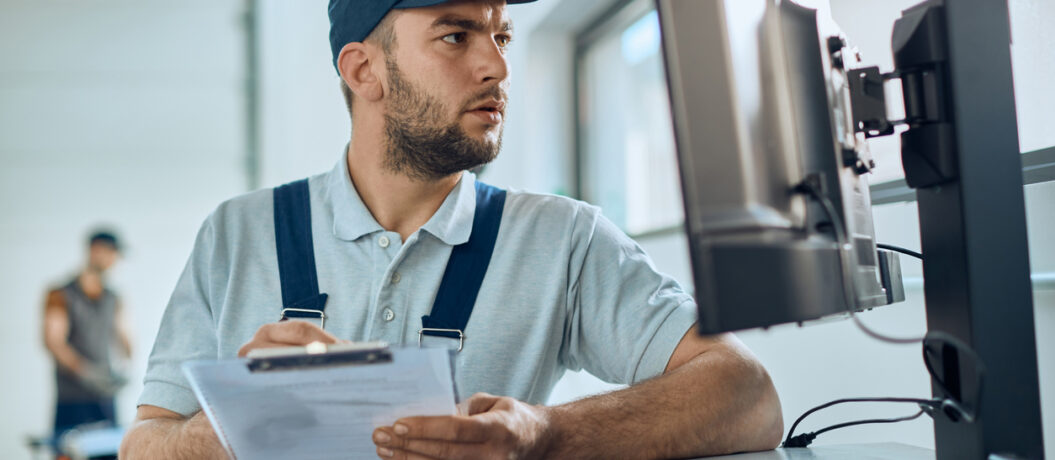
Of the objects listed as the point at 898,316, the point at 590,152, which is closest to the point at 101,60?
the point at 590,152

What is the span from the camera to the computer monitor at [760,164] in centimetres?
52

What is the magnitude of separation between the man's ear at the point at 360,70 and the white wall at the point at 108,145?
4415 mm

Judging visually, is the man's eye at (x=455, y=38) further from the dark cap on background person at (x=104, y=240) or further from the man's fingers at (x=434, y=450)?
the dark cap on background person at (x=104, y=240)

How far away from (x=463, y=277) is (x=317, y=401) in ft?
1.60

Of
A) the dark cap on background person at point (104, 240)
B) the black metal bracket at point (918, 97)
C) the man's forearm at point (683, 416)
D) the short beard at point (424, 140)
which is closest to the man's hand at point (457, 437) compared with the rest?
the man's forearm at point (683, 416)

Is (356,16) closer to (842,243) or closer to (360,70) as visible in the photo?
(360,70)

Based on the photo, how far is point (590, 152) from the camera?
11.6ft

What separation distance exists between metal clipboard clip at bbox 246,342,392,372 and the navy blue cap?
0.75 m

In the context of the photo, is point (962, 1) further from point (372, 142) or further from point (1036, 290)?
point (372, 142)

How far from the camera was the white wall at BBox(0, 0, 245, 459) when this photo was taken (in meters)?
A: 5.24

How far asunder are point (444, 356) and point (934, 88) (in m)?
0.50

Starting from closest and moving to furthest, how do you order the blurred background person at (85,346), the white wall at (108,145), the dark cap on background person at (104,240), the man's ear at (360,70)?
the man's ear at (360,70), the blurred background person at (85,346), the dark cap on background person at (104,240), the white wall at (108,145)

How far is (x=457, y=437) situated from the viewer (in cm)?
73

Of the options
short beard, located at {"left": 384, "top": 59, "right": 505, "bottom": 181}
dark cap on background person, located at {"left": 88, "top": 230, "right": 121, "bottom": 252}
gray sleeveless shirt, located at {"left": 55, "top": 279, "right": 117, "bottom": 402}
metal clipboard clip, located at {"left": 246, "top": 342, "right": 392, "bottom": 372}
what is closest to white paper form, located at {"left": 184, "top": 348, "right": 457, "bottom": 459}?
metal clipboard clip, located at {"left": 246, "top": 342, "right": 392, "bottom": 372}
